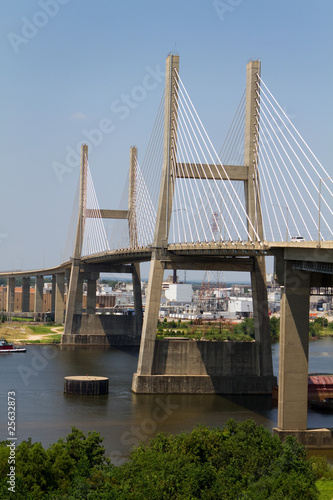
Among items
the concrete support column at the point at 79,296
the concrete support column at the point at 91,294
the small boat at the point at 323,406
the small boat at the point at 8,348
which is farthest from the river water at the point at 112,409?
the concrete support column at the point at 91,294

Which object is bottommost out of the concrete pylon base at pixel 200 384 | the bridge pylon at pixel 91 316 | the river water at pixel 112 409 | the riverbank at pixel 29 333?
the river water at pixel 112 409

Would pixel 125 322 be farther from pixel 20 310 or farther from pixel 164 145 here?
pixel 20 310

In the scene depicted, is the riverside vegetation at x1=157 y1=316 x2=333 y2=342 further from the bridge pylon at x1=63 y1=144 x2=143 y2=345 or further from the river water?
the river water

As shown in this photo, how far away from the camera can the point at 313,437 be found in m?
33.1

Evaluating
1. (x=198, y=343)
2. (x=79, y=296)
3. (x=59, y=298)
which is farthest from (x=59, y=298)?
(x=198, y=343)

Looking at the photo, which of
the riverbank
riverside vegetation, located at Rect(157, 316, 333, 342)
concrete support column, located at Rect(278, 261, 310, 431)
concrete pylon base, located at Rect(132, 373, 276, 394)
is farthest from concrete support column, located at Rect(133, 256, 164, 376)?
the riverbank

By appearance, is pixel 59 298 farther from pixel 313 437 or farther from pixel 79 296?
pixel 313 437

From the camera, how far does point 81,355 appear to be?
67.6 m

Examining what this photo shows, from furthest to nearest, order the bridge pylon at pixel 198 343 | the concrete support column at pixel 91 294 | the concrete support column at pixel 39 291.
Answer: the concrete support column at pixel 39 291, the concrete support column at pixel 91 294, the bridge pylon at pixel 198 343

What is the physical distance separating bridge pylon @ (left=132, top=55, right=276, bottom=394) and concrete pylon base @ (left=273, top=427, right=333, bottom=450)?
43.6 feet

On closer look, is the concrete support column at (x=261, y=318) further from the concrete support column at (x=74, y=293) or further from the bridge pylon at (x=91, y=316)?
the concrete support column at (x=74, y=293)

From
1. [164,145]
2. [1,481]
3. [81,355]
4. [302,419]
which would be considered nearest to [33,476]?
[1,481]

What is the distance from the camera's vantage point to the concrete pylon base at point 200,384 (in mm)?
45406

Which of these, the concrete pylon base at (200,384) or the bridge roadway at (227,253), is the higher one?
the bridge roadway at (227,253)
